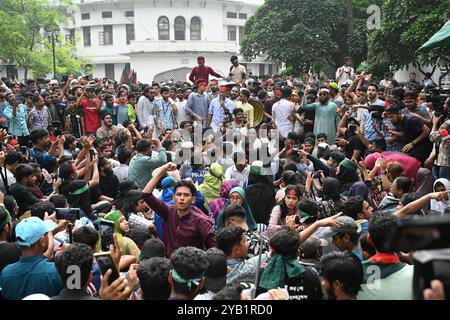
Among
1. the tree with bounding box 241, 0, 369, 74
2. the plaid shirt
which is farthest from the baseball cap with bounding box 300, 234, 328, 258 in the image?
the tree with bounding box 241, 0, 369, 74

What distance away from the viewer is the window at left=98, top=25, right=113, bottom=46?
43750mm

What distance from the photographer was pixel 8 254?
381cm

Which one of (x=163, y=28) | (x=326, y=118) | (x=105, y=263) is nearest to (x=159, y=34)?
(x=163, y=28)

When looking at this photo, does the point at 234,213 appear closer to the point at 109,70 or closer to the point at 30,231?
the point at 30,231

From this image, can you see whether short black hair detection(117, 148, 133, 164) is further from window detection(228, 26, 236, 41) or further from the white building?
window detection(228, 26, 236, 41)

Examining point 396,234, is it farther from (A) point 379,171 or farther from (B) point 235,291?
(A) point 379,171

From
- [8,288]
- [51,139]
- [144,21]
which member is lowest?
[8,288]

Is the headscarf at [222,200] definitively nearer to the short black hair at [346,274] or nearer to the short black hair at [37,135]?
the short black hair at [346,274]

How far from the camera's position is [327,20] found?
2150cm

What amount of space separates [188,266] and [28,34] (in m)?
25.9

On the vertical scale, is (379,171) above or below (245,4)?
below

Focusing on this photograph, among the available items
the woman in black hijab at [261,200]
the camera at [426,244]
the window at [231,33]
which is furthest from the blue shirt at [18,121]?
the window at [231,33]
